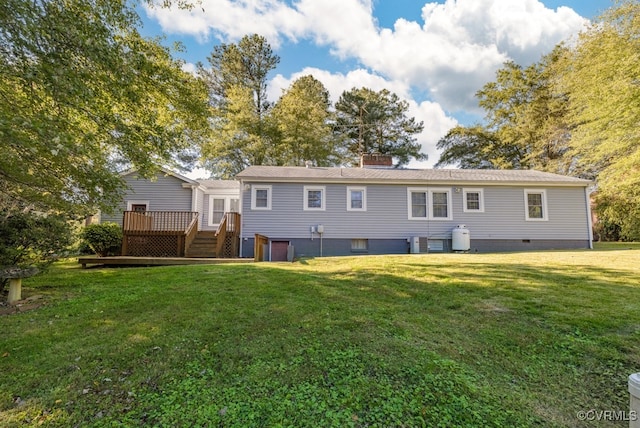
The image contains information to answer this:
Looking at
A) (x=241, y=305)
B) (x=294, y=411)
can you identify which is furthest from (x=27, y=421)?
(x=241, y=305)

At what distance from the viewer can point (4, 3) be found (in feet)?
13.2

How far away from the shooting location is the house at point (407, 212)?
A: 12.3 meters

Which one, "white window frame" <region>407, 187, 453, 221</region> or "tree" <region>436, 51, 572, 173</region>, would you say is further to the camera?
"tree" <region>436, 51, 572, 173</region>

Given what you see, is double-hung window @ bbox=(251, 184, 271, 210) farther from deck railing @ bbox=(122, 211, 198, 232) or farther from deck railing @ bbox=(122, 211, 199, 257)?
deck railing @ bbox=(122, 211, 199, 257)

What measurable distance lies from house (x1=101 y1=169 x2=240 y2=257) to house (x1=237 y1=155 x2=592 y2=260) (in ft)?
4.47

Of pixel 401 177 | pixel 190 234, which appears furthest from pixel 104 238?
pixel 401 177

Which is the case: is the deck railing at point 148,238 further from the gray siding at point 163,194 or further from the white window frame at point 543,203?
the white window frame at point 543,203

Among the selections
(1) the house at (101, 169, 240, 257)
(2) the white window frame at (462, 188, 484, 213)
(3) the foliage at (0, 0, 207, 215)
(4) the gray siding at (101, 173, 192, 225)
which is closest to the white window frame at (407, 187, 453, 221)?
(2) the white window frame at (462, 188, 484, 213)

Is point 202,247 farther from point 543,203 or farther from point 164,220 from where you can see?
point 543,203

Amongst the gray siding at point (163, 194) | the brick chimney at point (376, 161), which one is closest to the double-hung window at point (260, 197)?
the gray siding at point (163, 194)

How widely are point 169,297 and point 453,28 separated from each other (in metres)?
14.1

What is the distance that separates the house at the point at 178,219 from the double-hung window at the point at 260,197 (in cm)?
92

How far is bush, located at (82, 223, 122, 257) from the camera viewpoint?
1087cm

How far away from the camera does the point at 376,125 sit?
28.0 meters
